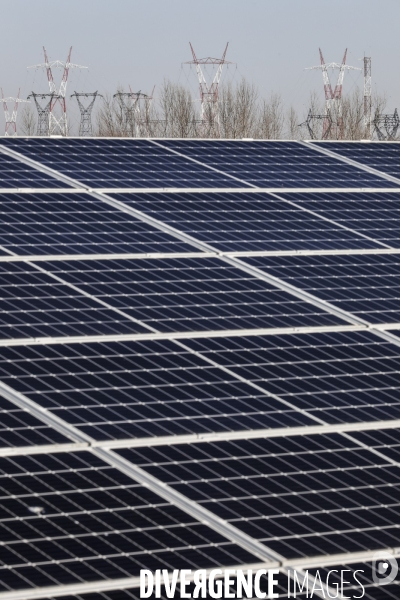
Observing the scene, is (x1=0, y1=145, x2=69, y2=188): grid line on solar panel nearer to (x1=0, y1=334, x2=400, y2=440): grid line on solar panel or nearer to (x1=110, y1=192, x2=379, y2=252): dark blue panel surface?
(x1=110, y1=192, x2=379, y2=252): dark blue panel surface

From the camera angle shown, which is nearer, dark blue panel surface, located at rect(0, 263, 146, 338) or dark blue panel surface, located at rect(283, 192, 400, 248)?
dark blue panel surface, located at rect(0, 263, 146, 338)

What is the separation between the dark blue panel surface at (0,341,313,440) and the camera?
1830cm

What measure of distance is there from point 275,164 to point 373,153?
472 cm

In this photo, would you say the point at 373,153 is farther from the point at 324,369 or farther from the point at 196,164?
the point at 324,369

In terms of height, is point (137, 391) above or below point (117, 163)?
below

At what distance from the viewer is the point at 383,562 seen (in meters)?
15.7

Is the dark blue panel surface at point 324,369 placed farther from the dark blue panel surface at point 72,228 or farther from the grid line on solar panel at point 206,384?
the dark blue panel surface at point 72,228

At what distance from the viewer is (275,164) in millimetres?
32344

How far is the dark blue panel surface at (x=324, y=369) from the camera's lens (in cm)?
1988

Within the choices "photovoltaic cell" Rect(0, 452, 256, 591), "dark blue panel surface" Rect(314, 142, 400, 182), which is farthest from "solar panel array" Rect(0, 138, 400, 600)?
"dark blue panel surface" Rect(314, 142, 400, 182)

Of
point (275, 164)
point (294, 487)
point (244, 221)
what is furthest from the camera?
point (275, 164)

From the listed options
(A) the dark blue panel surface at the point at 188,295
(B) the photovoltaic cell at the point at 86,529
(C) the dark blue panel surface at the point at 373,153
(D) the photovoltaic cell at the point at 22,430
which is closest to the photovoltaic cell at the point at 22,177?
(A) the dark blue panel surface at the point at 188,295

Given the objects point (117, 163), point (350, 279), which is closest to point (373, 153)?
point (117, 163)

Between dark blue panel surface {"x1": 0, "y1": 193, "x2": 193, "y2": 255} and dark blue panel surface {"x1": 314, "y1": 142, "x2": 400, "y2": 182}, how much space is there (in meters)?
11.0
